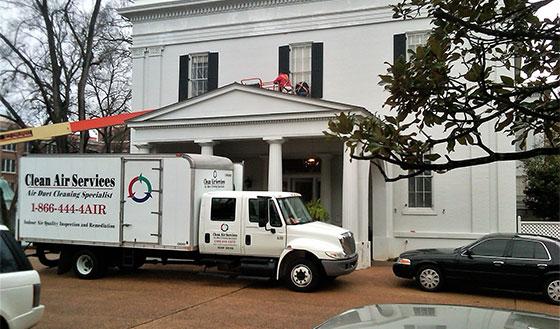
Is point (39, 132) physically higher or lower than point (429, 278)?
higher

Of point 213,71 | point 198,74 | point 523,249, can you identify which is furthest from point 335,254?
point 198,74

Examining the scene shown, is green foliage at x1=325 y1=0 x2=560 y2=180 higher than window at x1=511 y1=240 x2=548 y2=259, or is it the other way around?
green foliage at x1=325 y1=0 x2=560 y2=180

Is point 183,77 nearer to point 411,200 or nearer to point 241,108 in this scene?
point 241,108

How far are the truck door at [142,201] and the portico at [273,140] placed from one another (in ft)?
14.5

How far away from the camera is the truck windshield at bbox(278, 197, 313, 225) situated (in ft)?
40.2

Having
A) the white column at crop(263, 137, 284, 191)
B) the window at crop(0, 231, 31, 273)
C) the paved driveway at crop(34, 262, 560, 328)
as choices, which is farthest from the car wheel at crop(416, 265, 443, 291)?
the window at crop(0, 231, 31, 273)

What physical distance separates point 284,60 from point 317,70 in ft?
4.57

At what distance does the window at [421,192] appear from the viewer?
57.5 feet

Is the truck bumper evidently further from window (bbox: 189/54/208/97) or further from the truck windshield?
window (bbox: 189/54/208/97)

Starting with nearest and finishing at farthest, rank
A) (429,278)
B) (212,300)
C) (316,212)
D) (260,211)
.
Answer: (212,300)
(429,278)
(260,211)
(316,212)

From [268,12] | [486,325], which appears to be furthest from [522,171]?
[486,325]

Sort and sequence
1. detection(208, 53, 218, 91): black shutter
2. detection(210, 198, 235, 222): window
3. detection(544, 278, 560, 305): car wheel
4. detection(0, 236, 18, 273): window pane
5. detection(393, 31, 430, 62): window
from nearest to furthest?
1. detection(0, 236, 18, 273): window pane
2. detection(544, 278, 560, 305): car wheel
3. detection(210, 198, 235, 222): window
4. detection(393, 31, 430, 62): window
5. detection(208, 53, 218, 91): black shutter

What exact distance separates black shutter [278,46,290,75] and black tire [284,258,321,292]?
9.61m

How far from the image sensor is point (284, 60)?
64.1ft
